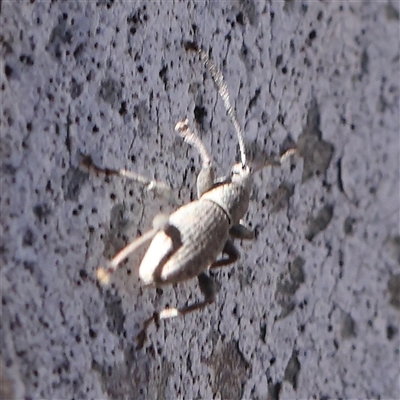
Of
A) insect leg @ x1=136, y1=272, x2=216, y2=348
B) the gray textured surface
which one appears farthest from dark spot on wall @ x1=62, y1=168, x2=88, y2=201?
insect leg @ x1=136, y1=272, x2=216, y2=348

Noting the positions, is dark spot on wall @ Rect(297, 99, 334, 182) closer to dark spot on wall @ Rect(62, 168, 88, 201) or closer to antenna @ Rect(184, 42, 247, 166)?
antenna @ Rect(184, 42, 247, 166)

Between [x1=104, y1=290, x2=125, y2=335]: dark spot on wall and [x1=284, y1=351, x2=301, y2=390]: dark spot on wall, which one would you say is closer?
[x1=104, y1=290, x2=125, y2=335]: dark spot on wall

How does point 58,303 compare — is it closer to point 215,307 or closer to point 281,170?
point 215,307


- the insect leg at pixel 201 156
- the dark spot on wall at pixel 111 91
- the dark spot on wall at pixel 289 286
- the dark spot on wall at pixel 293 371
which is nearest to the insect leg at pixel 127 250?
the insect leg at pixel 201 156

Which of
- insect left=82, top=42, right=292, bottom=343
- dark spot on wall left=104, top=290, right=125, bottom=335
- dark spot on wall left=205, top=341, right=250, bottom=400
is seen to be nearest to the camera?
insect left=82, top=42, right=292, bottom=343

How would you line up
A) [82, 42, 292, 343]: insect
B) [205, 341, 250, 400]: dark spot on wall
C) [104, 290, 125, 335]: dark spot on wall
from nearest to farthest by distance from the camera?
[82, 42, 292, 343]: insect < [104, 290, 125, 335]: dark spot on wall < [205, 341, 250, 400]: dark spot on wall

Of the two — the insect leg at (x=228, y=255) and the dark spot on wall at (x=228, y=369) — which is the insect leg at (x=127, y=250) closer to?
the insect leg at (x=228, y=255)

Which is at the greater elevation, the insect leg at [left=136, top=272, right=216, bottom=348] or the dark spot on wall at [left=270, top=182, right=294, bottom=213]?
the dark spot on wall at [left=270, top=182, right=294, bottom=213]
